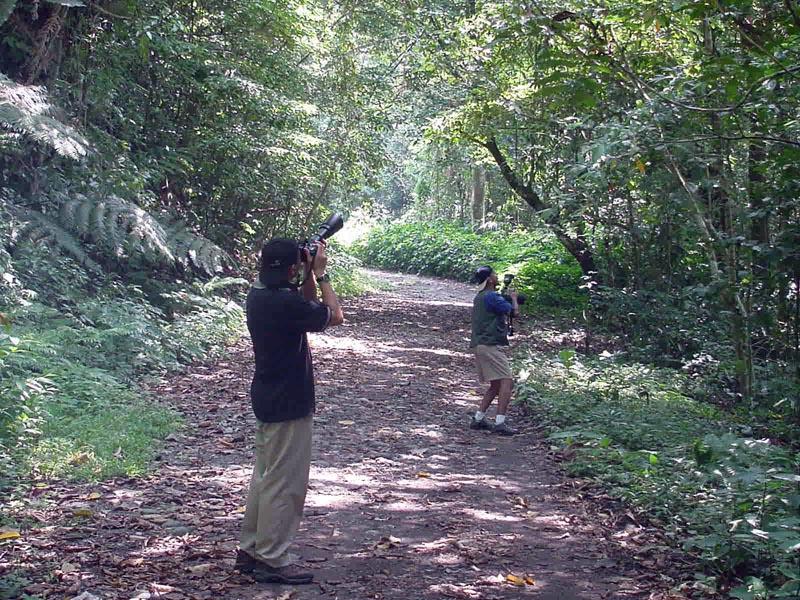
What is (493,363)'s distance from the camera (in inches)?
389

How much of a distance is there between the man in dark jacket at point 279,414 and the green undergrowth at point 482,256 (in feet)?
47.2

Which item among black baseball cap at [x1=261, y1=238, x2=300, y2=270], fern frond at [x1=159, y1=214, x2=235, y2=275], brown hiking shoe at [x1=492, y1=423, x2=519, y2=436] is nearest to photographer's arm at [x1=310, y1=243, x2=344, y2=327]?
black baseball cap at [x1=261, y1=238, x2=300, y2=270]

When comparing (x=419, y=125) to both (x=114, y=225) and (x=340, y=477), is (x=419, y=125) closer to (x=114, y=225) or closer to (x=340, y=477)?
(x=114, y=225)

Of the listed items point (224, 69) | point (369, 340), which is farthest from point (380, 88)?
point (369, 340)

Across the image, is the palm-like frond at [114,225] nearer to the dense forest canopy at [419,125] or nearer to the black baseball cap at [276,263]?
the dense forest canopy at [419,125]

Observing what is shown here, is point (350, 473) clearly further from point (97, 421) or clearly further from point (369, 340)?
point (369, 340)

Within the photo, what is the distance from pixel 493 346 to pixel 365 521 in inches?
149

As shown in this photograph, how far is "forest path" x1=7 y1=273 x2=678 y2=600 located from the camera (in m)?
5.27

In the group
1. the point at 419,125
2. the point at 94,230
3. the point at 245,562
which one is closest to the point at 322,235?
the point at 245,562

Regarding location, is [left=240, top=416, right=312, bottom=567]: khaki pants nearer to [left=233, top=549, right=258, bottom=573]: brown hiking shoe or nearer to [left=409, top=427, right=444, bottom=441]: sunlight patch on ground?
[left=233, top=549, right=258, bottom=573]: brown hiking shoe

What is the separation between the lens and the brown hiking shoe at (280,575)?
17.3 feet

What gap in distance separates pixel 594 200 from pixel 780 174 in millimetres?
3980

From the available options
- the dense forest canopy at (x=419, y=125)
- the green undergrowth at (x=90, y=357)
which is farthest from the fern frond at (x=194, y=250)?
the green undergrowth at (x=90, y=357)

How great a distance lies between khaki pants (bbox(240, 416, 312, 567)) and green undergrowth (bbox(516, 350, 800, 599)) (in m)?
2.43
